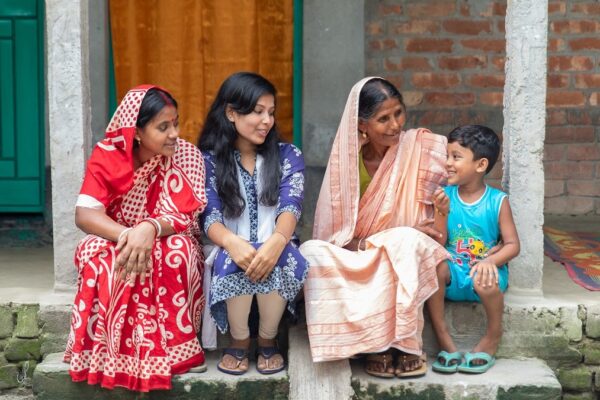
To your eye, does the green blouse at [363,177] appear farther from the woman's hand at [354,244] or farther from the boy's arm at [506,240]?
the boy's arm at [506,240]

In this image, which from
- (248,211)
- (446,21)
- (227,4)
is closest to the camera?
(248,211)

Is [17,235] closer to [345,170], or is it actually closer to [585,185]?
[345,170]

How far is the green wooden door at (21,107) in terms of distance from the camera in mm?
6363

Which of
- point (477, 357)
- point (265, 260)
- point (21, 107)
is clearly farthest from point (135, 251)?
point (21, 107)

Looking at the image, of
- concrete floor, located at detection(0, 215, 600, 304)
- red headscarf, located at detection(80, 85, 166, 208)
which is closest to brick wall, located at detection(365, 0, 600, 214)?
concrete floor, located at detection(0, 215, 600, 304)

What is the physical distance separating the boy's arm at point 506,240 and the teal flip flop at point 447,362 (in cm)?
47

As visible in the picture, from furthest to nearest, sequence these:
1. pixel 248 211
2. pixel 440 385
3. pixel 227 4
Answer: pixel 227 4, pixel 248 211, pixel 440 385

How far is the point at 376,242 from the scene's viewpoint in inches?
171

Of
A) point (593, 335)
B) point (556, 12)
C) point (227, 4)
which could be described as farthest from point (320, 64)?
point (593, 335)

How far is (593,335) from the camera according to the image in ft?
15.2

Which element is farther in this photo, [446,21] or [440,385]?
[446,21]

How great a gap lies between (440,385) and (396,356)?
25 centimetres

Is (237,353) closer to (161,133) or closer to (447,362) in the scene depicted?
(447,362)

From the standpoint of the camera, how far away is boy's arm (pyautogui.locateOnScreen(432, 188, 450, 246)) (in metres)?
4.35
